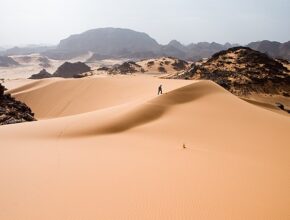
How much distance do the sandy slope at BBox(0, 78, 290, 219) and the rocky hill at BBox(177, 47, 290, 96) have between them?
15.6m

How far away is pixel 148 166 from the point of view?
632 centimetres

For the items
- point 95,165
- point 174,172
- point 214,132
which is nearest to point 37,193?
point 95,165

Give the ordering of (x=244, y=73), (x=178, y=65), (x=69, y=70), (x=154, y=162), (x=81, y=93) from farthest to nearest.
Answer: (x=69, y=70) < (x=178, y=65) < (x=244, y=73) < (x=81, y=93) < (x=154, y=162)

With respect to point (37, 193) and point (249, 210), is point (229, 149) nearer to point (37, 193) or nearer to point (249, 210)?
point (249, 210)

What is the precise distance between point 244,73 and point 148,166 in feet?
80.9

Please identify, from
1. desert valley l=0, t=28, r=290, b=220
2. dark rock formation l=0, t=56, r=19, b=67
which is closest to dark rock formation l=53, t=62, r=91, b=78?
dark rock formation l=0, t=56, r=19, b=67

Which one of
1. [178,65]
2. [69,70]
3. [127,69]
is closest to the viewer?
[127,69]

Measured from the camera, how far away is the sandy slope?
14.9ft

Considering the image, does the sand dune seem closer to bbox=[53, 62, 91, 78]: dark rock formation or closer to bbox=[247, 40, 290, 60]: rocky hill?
bbox=[53, 62, 91, 78]: dark rock formation

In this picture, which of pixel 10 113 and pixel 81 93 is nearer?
pixel 10 113

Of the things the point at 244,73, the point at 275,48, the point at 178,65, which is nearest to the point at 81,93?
the point at 244,73

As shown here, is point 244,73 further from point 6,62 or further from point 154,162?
point 6,62

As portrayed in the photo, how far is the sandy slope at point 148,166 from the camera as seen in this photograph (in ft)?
14.9

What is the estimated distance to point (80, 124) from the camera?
9.92m
